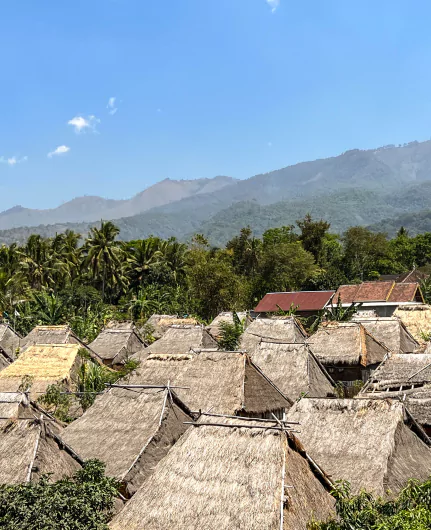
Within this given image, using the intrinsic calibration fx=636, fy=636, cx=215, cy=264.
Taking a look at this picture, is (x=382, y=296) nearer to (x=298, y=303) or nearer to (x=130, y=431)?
(x=298, y=303)

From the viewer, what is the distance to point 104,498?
10727mm

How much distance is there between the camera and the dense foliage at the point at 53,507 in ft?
32.0

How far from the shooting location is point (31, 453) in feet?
42.4

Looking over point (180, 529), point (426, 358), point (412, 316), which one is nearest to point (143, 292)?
point (412, 316)

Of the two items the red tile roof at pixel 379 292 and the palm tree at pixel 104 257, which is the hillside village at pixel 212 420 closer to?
the red tile roof at pixel 379 292

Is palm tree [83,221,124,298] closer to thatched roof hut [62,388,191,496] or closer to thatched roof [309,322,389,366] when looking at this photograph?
thatched roof [309,322,389,366]

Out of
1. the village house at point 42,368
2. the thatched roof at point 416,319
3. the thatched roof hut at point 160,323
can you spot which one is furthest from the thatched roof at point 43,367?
the thatched roof at point 416,319

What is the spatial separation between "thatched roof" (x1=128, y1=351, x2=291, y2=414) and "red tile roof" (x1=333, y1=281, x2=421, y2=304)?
27296 millimetres

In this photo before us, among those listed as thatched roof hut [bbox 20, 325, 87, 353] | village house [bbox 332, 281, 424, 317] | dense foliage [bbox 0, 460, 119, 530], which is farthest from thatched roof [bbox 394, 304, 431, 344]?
dense foliage [bbox 0, 460, 119, 530]

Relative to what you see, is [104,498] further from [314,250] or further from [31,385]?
[314,250]

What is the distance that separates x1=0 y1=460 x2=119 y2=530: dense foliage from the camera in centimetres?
977

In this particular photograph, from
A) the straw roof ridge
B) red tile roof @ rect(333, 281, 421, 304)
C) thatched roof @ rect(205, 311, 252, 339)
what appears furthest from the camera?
red tile roof @ rect(333, 281, 421, 304)

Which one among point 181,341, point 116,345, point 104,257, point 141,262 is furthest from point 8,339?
point 141,262

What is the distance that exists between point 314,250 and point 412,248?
14.7m
